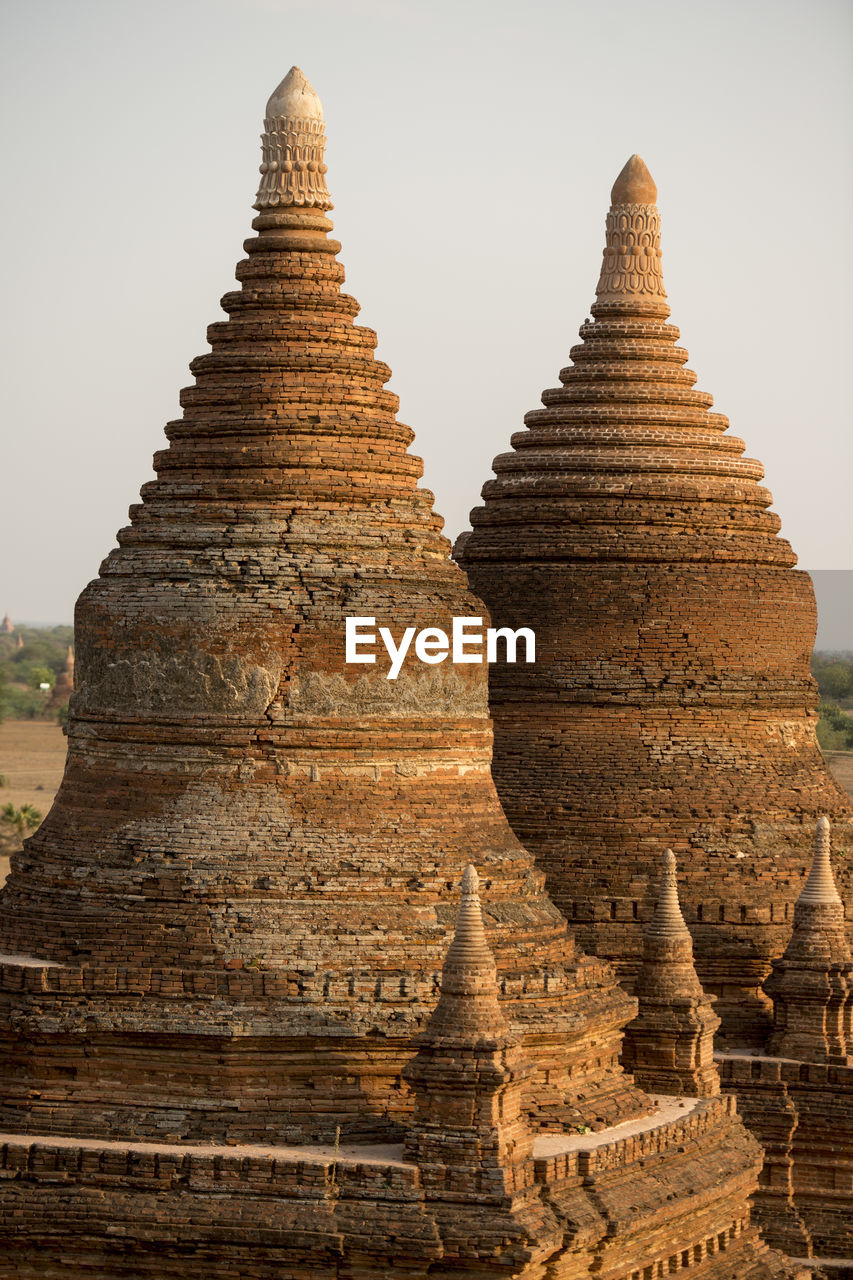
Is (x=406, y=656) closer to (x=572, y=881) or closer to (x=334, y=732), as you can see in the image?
(x=334, y=732)

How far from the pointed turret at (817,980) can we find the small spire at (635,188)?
793 cm

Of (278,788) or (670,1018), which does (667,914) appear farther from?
(278,788)

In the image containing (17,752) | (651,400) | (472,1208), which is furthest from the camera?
(17,752)

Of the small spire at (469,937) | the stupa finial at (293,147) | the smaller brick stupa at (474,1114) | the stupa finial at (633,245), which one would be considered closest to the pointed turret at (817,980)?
the stupa finial at (633,245)

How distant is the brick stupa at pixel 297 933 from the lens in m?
23.8

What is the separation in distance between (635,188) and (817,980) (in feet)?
31.7

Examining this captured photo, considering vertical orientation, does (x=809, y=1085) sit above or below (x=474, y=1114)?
below

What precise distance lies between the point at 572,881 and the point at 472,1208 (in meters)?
9.00

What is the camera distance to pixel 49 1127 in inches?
973

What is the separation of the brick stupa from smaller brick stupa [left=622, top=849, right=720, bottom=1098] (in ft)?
2.42

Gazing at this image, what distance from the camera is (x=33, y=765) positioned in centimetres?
10044

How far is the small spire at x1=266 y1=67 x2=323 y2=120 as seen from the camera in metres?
27.7

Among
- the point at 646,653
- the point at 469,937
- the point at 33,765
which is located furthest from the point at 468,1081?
the point at 33,765

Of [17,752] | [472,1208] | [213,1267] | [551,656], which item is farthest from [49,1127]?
[17,752]
